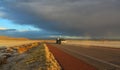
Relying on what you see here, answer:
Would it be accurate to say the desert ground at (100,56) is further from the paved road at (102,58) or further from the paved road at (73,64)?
the paved road at (73,64)

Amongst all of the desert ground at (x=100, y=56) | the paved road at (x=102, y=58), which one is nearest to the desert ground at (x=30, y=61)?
the paved road at (x=102, y=58)

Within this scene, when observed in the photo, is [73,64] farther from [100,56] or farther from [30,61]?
[100,56]

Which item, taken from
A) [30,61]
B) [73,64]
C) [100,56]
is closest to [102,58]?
[100,56]

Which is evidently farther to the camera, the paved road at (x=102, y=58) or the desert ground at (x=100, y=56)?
the desert ground at (x=100, y=56)

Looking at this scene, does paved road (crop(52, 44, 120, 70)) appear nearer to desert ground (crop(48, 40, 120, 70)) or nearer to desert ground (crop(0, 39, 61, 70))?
desert ground (crop(48, 40, 120, 70))

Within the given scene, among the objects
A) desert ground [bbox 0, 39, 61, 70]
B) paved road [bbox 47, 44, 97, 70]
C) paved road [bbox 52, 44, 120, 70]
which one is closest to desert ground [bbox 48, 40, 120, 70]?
paved road [bbox 52, 44, 120, 70]

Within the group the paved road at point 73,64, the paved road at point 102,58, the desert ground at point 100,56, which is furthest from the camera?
the desert ground at point 100,56

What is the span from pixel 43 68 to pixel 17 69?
13.5 ft

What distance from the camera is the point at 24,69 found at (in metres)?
23.3

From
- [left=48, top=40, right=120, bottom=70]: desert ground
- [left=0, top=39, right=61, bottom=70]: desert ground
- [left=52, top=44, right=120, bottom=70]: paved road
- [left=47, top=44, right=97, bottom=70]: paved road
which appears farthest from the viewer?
[left=0, top=39, right=61, bottom=70]: desert ground

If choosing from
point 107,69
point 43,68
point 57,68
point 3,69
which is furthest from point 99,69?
point 3,69

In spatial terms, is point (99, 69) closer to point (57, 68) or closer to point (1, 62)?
point (57, 68)

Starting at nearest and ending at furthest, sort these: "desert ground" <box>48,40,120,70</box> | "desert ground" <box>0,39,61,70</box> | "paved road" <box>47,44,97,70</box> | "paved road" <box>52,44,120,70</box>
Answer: "paved road" <box>47,44,97,70</box> → "paved road" <box>52,44,120,70</box> → "desert ground" <box>48,40,120,70</box> → "desert ground" <box>0,39,61,70</box>

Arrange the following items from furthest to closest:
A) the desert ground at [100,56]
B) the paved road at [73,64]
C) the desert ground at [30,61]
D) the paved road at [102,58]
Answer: the desert ground at [30,61]
the desert ground at [100,56]
the paved road at [102,58]
the paved road at [73,64]
